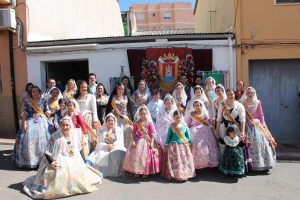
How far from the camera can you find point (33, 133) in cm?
728

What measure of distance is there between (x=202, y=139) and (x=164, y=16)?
58.8 m

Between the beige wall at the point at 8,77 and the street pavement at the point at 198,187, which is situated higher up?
the beige wall at the point at 8,77

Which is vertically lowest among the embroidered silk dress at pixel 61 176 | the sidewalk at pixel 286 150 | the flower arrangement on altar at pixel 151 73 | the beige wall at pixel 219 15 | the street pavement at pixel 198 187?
the street pavement at pixel 198 187

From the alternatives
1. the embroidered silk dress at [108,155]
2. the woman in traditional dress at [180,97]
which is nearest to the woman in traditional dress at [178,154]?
the embroidered silk dress at [108,155]

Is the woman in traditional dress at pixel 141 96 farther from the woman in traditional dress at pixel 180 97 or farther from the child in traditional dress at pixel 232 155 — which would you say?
the child in traditional dress at pixel 232 155

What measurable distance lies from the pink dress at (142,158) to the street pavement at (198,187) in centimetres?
17

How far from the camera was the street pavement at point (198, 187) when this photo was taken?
5.53 m

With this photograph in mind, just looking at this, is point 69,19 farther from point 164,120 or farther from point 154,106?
point 164,120

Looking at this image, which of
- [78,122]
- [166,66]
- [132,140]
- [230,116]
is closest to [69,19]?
[166,66]

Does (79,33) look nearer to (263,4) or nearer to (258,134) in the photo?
(263,4)

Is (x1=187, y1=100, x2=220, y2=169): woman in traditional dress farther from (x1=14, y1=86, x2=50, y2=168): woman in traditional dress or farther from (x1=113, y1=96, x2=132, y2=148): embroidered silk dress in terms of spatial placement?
(x1=14, y1=86, x2=50, y2=168): woman in traditional dress

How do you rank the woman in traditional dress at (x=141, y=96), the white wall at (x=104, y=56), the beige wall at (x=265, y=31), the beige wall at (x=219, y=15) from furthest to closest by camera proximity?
the beige wall at (x=219, y=15) < the white wall at (x=104, y=56) < the beige wall at (x=265, y=31) < the woman in traditional dress at (x=141, y=96)

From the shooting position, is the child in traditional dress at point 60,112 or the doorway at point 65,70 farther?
the doorway at point 65,70

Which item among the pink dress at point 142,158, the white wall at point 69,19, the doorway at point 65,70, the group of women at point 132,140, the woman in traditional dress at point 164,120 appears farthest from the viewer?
the white wall at point 69,19
